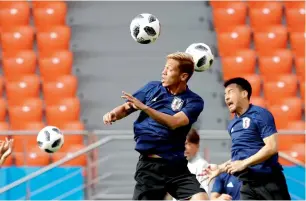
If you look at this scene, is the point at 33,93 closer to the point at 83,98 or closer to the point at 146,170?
the point at 83,98

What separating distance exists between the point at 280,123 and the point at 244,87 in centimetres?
479

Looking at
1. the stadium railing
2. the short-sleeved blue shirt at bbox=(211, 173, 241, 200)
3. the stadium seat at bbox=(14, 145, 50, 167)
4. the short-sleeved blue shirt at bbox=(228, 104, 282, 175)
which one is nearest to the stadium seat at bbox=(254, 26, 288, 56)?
the stadium railing

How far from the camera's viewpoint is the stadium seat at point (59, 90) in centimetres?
1357

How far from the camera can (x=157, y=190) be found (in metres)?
8.33

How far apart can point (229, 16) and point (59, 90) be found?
2.70 m

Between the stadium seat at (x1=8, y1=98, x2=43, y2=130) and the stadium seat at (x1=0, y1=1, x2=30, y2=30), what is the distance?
158 centimetres

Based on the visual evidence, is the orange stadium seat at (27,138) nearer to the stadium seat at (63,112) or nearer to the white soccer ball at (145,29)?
the stadium seat at (63,112)

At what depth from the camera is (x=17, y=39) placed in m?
14.1

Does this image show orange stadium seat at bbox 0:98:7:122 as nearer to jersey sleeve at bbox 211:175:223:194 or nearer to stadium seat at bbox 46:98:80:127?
stadium seat at bbox 46:98:80:127

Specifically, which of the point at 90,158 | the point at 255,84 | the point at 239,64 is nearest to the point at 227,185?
the point at 90,158

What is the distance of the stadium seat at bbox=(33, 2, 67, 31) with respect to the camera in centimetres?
1441

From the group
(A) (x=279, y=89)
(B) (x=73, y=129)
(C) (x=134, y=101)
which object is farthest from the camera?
(A) (x=279, y=89)

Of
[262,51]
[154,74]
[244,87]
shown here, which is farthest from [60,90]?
[244,87]

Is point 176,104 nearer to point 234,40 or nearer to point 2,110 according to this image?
point 2,110
